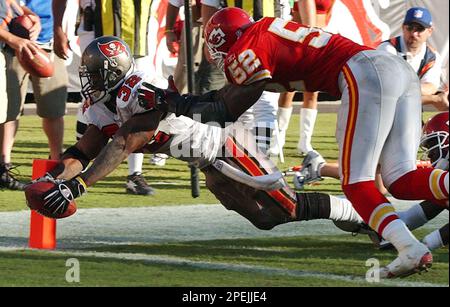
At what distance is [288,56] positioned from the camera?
500 centimetres

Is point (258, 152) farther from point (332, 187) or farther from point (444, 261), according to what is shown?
point (332, 187)

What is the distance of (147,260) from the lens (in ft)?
17.5

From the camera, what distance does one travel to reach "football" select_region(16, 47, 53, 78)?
731cm

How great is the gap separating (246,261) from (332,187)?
2.65 m

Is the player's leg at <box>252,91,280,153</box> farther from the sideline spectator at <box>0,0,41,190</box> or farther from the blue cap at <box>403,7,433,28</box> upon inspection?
the sideline spectator at <box>0,0,41,190</box>

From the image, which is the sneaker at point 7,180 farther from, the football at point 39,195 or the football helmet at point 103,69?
the football at point 39,195

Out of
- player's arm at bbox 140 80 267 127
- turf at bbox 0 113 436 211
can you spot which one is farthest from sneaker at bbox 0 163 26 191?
player's arm at bbox 140 80 267 127

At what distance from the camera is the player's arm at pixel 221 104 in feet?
16.3

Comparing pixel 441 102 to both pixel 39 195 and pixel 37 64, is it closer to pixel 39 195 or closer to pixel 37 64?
pixel 37 64

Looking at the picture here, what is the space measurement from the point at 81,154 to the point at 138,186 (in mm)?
1873

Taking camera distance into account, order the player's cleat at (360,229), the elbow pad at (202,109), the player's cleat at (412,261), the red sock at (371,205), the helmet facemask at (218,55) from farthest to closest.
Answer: the player's cleat at (360,229) < the helmet facemask at (218,55) < the elbow pad at (202,109) < the red sock at (371,205) < the player's cleat at (412,261)

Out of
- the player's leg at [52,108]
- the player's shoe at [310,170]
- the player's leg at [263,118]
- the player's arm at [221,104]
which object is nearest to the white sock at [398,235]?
the player's arm at [221,104]

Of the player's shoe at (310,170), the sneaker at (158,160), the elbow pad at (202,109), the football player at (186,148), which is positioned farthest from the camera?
the sneaker at (158,160)

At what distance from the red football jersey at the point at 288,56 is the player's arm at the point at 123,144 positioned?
63 cm
